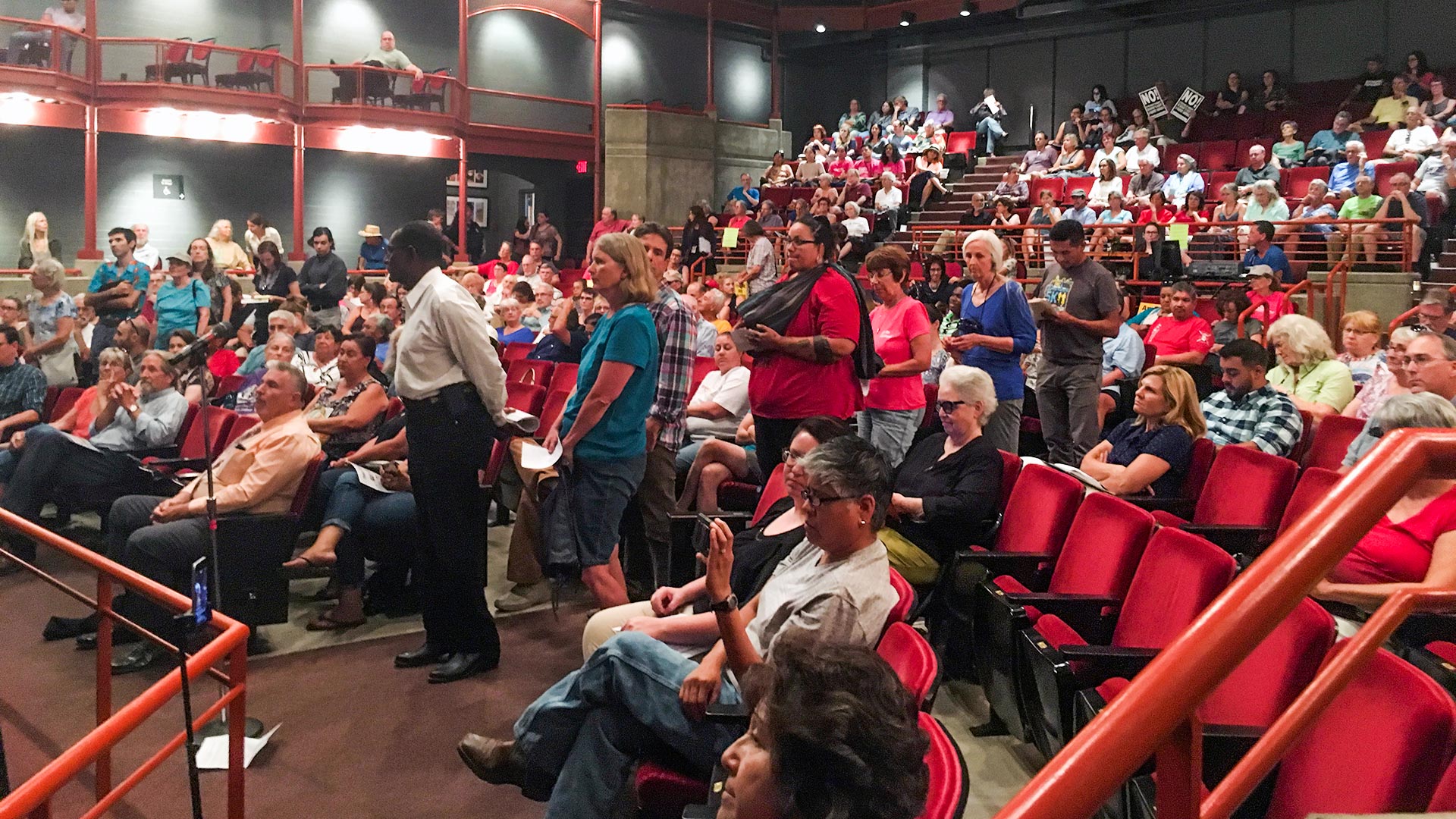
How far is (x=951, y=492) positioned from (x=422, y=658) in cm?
182

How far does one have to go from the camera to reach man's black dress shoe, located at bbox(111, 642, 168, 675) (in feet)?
12.7

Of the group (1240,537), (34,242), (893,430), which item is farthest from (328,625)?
(34,242)

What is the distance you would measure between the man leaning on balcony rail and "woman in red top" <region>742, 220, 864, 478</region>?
13614 mm

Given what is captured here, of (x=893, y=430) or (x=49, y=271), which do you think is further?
(x=49, y=271)

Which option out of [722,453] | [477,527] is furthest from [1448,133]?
[477,527]

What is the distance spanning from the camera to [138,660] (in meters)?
3.90

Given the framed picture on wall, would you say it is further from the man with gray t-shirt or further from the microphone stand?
the microphone stand

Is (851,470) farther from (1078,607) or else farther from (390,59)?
(390,59)

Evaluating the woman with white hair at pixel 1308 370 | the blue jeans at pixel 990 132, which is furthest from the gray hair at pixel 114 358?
the blue jeans at pixel 990 132

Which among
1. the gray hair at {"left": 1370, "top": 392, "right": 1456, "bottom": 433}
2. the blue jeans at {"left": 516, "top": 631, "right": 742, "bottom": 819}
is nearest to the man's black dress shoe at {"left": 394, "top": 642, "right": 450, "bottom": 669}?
the blue jeans at {"left": 516, "top": 631, "right": 742, "bottom": 819}

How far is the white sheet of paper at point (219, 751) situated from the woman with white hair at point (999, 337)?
2777 mm

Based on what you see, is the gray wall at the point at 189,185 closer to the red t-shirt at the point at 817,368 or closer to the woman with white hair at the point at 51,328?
the woman with white hair at the point at 51,328

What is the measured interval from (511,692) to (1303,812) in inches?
93.3

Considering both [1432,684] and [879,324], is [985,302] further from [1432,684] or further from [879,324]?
[1432,684]
